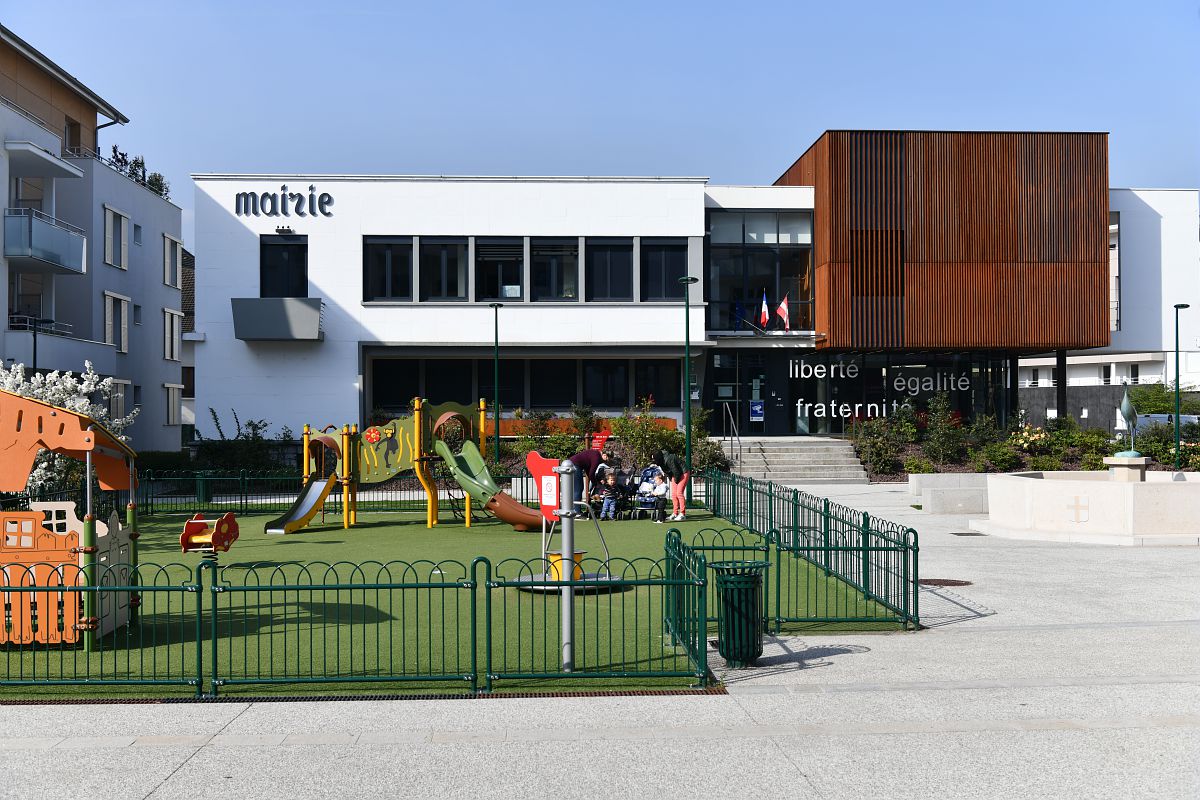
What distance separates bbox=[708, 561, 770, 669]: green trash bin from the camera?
10.2 m

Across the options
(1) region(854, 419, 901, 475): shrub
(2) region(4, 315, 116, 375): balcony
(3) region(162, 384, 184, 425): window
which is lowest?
(1) region(854, 419, 901, 475): shrub

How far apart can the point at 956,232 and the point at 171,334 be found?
33.7 metres

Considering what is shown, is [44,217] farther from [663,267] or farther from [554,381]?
[663,267]

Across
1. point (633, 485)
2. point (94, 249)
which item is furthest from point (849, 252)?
point (94, 249)

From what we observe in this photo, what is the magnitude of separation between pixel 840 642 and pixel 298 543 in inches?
519

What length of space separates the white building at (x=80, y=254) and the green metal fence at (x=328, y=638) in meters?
23.4

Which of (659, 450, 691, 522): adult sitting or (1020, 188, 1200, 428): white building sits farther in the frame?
(1020, 188, 1200, 428): white building

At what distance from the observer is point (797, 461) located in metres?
37.5

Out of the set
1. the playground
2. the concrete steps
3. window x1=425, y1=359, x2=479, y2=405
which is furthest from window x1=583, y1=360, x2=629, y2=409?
the playground

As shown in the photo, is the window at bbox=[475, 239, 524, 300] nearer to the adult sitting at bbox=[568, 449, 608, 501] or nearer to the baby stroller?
the baby stroller

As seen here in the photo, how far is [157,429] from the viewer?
45094 millimetres

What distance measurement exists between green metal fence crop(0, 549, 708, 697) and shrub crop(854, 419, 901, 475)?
25.1m

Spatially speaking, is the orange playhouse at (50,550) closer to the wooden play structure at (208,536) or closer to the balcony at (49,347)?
the wooden play structure at (208,536)

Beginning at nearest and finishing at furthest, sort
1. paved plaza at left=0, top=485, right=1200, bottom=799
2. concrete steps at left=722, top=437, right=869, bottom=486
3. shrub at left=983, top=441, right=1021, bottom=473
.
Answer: paved plaza at left=0, top=485, right=1200, bottom=799 < concrete steps at left=722, top=437, right=869, bottom=486 < shrub at left=983, top=441, right=1021, bottom=473
